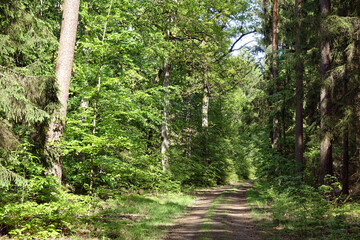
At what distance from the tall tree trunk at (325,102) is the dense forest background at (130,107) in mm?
44

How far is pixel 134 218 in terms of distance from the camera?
10.4 m

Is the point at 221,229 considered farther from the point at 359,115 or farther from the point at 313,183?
the point at 313,183

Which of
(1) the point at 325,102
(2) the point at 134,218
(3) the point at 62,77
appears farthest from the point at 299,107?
(3) the point at 62,77

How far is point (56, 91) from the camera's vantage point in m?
7.32

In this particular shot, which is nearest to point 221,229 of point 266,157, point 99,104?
point 99,104

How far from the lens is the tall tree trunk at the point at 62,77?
7.78 metres

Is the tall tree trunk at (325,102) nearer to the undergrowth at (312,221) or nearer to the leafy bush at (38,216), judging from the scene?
the undergrowth at (312,221)

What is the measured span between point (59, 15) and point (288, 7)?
598 inches

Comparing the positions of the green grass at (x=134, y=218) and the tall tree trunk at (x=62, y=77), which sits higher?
the tall tree trunk at (x=62, y=77)

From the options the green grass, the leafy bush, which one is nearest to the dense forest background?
the leafy bush

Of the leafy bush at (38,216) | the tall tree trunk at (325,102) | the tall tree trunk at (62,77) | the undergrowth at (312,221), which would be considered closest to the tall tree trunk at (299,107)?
the tall tree trunk at (325,102)

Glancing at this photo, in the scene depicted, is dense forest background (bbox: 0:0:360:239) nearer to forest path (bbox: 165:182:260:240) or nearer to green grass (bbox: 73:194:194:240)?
green grass (bbox: 73:194:194:240)

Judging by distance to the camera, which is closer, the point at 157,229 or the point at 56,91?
the point at 56,91

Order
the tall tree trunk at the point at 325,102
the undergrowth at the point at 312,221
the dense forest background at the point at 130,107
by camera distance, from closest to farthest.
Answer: the dense forest background at the point at 130,107
the undergrowth at the point at 312,221
the tall tree trunk at the point at 325,102
